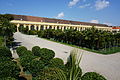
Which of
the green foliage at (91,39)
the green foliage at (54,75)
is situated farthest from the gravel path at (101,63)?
the green foliage at (54,75)

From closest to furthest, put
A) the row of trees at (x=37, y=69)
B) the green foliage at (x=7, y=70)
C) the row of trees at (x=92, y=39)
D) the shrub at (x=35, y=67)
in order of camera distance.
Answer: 1. the row of trees at (x=37, y=69)
2. the green foliage at (x=7, y=70)
3. the shrub at (x=35, y=67)
4. the row of trees at (x=92, y=39)

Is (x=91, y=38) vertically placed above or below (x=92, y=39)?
above

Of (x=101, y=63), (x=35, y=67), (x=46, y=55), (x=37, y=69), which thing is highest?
(x=46, y=55)

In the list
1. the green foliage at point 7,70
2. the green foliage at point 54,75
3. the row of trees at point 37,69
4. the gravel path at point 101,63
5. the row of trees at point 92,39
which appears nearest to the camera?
the green foliage at point 54,75

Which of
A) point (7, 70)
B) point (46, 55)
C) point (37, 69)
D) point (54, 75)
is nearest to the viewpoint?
point (54, 75)

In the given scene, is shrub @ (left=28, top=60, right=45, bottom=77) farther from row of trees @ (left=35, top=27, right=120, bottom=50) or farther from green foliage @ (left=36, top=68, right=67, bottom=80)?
row of trees @ (left=35, top=27, right=120, bottom=50)

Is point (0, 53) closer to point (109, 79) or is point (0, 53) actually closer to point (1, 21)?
point (1, 21)

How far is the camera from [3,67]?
626 centimetres

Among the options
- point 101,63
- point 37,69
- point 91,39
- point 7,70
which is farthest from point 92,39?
point 7,70

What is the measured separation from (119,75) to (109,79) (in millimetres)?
1317

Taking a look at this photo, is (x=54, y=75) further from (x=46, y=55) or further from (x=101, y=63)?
(x=101, y=63)

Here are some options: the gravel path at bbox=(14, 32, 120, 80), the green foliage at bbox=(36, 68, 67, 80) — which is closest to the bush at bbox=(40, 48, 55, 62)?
the gravel path at bbox=(14, 32, 120, 80)

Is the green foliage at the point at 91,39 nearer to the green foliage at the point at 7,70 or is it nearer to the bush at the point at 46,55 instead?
the bush at the point at 46,55

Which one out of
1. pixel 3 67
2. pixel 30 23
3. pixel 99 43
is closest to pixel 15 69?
pixel 3 67
